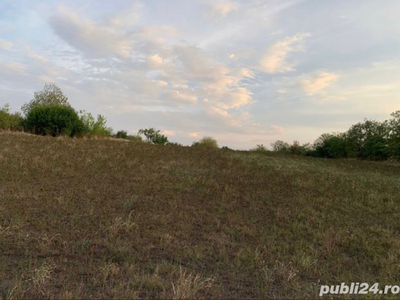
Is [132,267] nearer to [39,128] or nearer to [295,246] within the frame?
[295,246]

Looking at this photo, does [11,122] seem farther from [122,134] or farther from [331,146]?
[331,146]

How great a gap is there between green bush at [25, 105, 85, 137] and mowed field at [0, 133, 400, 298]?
1889cm

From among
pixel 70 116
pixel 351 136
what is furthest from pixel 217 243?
pixel 351 136

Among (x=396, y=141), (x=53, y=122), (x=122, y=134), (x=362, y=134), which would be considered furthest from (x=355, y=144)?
(x=122, y=134)

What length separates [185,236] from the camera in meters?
6.27

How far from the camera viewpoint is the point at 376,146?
3194cm

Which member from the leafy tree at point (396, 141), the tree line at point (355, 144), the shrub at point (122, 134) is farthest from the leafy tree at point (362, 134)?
the shrub at point (122, 134)

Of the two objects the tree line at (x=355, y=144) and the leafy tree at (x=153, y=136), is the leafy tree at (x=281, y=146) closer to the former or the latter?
the tree line at (x=355, y=144)

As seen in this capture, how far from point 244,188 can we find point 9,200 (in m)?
7.40

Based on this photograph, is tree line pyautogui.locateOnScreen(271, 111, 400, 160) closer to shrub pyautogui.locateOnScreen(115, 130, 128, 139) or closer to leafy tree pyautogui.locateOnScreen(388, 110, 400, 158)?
leafy tree pyautogui.locateOnScreen(388, 110, 400, 158)

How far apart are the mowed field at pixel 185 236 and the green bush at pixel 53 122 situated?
62.0ft

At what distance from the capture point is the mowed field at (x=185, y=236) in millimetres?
4297

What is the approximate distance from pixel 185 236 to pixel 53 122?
92.6ft

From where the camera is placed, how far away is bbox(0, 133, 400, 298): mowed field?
4297 millimetres
